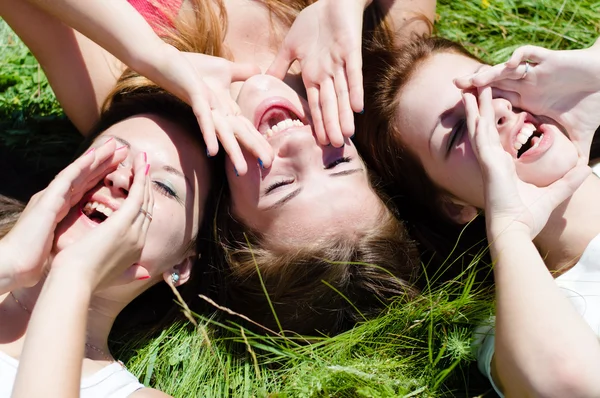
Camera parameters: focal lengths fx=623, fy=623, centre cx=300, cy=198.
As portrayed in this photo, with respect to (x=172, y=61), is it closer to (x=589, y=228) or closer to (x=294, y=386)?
(x=294, y=386)

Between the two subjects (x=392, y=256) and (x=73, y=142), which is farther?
(x=73, y=142)

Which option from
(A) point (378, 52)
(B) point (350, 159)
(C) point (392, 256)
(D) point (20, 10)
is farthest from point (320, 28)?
(D) point (20, 10)

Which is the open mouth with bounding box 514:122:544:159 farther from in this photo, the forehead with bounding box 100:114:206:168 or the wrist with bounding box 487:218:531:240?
the forehead with bounding box 100:114:206:168

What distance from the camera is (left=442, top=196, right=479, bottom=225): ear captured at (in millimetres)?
3703

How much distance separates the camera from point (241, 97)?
3.38 meters

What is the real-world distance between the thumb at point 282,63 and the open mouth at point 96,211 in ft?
3.98

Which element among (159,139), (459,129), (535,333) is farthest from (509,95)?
(159,139)

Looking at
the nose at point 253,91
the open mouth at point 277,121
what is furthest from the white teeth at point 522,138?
the nose at point 253,91

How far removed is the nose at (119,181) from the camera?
10.2 feet

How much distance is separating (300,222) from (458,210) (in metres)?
1.09

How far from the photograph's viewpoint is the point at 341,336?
3619mm

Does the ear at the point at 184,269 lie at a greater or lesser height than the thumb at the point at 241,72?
lesser

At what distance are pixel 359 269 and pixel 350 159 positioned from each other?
2.03 ft

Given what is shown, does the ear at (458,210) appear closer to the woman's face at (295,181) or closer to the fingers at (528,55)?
the woman's face at (295,181)
